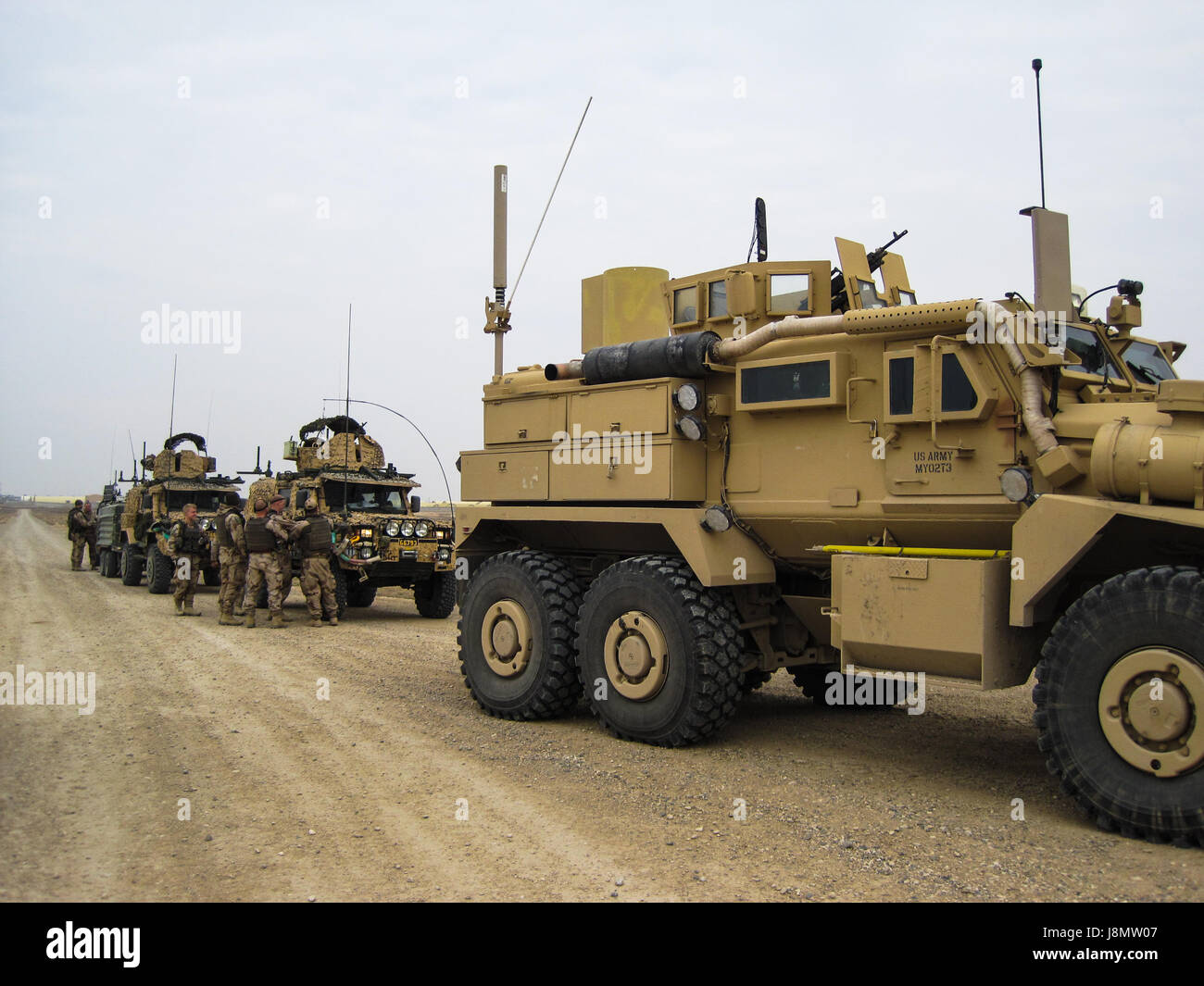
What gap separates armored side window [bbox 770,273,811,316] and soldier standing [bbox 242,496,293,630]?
29.8 feet

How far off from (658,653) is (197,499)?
54.7ft

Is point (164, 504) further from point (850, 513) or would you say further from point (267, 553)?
point (850, 513)

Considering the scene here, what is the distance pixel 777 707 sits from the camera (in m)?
8.80

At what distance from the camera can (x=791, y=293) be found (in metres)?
7.43

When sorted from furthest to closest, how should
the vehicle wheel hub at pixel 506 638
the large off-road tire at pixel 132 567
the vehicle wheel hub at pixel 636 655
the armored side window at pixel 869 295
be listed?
1. the large off-road tire at pixel 132 567
2. the vehicle wheel hub at pixel 506 638
3. the armored side window at pixel 869 295
4. the vehicle wheel hub at pixel 636 655

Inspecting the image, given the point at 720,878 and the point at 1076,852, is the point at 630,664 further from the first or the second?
the point at 1076,852

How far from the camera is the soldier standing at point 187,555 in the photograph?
1538cm

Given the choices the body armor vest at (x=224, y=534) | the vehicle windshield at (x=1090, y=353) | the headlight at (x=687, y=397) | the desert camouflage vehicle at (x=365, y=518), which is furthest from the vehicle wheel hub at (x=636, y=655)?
the body armor vest at (x=224, y=534)

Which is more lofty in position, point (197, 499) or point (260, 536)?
point (197, 499)

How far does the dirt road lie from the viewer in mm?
4465

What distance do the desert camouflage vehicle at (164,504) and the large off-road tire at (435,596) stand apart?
5.09 m

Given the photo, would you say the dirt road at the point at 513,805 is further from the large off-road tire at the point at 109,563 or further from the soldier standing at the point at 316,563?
the large off-road tire at the point at 109,563

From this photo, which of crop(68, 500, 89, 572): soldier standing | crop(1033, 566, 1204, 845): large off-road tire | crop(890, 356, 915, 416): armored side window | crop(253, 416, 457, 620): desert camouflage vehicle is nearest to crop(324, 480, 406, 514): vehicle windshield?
crop(253, 416, 457, 620): desert camouflage vehicle

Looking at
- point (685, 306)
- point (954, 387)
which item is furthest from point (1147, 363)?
point (685, 306)
